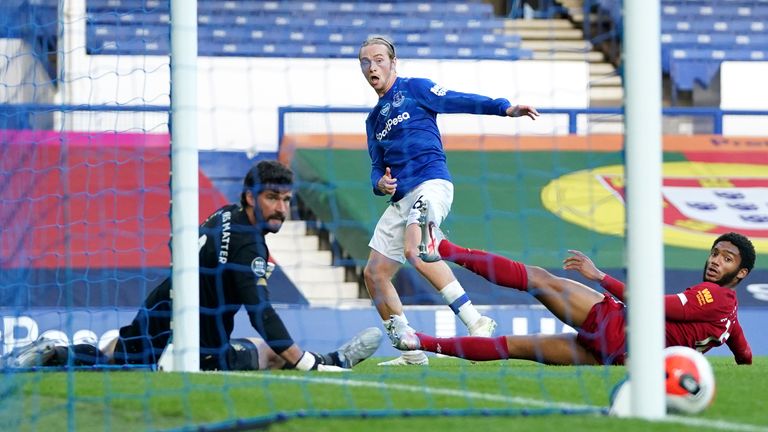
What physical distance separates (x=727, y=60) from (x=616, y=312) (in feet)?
27.2

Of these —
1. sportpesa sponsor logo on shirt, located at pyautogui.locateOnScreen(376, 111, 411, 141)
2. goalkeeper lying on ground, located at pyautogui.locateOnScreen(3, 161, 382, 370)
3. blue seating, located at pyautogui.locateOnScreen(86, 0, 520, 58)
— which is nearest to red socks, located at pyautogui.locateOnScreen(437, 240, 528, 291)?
goalkeeper lying on ground, located at pyautogui.locateOnScreen(3, 161, 382, 370)

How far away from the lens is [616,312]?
20.3 ft

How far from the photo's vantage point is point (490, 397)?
4.75 m

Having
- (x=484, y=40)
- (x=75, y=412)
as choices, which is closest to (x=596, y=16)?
(x=484, y=40)

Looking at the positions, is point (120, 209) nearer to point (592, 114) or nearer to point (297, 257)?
point (297, 257)

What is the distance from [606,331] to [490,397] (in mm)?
1617

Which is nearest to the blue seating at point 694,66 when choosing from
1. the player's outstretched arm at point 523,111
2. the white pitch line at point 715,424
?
the player's outstretched arm at point 523,111

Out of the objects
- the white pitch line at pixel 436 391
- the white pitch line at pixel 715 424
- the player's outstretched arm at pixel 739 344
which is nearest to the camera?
the white pitch line at pixel 715 424

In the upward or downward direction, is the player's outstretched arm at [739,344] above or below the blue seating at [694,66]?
below

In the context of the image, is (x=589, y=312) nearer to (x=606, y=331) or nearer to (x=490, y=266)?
(x=606, y=331)

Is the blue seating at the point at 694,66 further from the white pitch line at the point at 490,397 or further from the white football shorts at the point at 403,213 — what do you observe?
the white pitch line at the point at 490,397

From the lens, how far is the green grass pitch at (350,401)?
415 centimetres

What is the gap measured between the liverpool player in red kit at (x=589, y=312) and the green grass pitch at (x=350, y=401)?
394 mm

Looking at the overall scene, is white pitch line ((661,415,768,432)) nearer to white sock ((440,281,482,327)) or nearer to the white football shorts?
white sock ((440,281,482,327))
